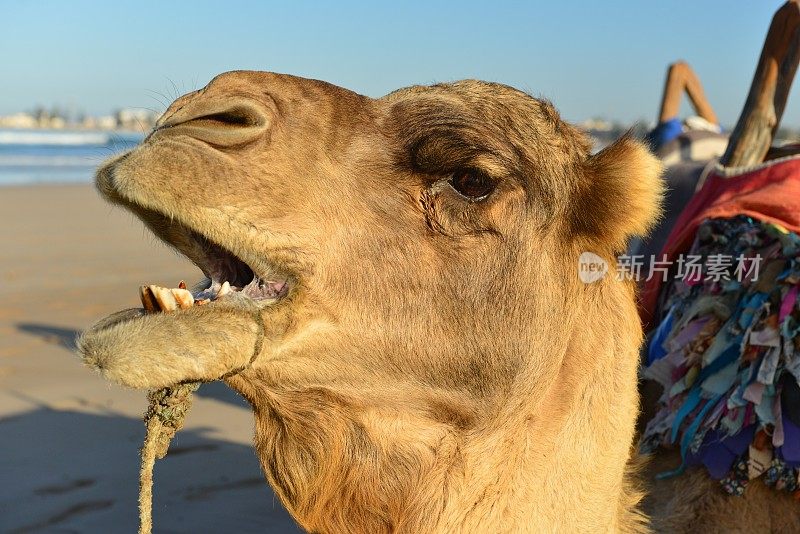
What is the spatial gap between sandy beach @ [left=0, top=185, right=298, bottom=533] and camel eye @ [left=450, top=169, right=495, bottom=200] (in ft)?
2.63

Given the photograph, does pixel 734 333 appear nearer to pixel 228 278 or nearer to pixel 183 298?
pixel 228 278

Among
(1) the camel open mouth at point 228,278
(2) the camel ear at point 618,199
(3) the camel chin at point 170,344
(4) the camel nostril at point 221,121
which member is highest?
(4) the camel nostril at point 221,121

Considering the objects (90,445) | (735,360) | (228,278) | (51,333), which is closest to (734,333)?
(735,360)

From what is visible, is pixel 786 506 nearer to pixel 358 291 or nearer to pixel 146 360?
pixel 358 291

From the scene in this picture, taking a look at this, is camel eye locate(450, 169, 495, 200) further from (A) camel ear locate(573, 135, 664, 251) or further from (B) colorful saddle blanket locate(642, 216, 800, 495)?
(B) colorful saddle blanket locate(642, 216, 800, 495)

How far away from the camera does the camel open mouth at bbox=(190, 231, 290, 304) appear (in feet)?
5.71

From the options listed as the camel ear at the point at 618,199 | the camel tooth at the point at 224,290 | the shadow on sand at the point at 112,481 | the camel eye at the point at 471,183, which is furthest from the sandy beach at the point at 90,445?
the camel ear at the point at 618,199

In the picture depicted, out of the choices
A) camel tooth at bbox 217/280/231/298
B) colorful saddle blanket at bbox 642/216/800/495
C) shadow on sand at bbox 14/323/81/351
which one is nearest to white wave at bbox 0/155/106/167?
shadow on sand at bbox 14/323/81/351

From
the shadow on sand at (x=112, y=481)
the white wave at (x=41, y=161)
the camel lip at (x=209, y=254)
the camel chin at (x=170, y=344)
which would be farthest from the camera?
the white wave at (x=41, y=161)

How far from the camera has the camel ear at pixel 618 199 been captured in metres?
2.10

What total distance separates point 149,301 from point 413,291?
56 centimetres

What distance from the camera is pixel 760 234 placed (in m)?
2.98

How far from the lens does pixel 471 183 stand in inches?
76.2

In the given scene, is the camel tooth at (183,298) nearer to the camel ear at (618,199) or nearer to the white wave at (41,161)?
the camel ear at (618,199)
